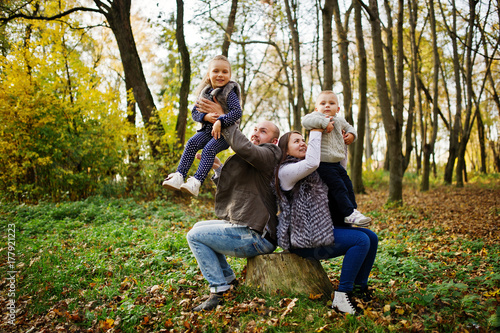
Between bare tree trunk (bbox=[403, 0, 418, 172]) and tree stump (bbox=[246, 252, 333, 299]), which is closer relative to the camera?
tree stump (bbox=[246, 252, 333, 299])

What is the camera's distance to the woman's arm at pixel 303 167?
312 centimetres

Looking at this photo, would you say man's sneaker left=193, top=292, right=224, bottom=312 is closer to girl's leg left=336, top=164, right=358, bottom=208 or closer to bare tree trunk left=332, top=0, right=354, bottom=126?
girl's leg left=336, top=164, right=358, bottom=208

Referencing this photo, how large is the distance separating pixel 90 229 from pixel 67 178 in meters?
3.80

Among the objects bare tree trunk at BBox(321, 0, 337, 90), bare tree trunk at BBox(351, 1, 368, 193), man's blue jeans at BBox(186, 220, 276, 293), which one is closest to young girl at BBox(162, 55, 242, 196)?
man's blue jeans at BBox(186, 220, 276, 293)

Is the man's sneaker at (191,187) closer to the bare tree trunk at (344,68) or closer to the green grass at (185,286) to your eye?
the green grass at (185,286)

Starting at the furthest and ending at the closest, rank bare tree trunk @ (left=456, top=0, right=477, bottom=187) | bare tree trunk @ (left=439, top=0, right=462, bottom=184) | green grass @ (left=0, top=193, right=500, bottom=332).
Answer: bare tree trunk @ (left=439, top=0, right=462, bottom=184) < bare tree trunk @ (left=456, top=0, right=477, bottom=187) < green grass @ (left=0, top=193, right=500, bottom=332)

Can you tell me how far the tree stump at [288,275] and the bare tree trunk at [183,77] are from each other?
747 cm

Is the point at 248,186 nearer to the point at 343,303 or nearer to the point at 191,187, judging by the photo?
the point at 191,187

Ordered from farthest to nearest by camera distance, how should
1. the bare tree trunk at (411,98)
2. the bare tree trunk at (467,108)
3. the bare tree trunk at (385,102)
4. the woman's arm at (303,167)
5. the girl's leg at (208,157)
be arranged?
1. the bare tree trunk at (467,108)
2. the bare tree trunk at (411,98)
3. the bare tree trunk at (385,102)
4. the girl's leg at (208,157)
5. the woman's arm at (303,167)

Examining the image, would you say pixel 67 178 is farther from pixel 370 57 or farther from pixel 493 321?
pixel 370 57

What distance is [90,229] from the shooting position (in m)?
6.58

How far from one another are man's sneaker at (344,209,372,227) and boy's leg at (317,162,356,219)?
0.04 metres

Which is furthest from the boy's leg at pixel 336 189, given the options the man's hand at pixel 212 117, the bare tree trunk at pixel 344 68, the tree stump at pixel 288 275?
the bare tree trunk at pixel 344 68

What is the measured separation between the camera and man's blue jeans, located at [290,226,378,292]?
313 centimetres
